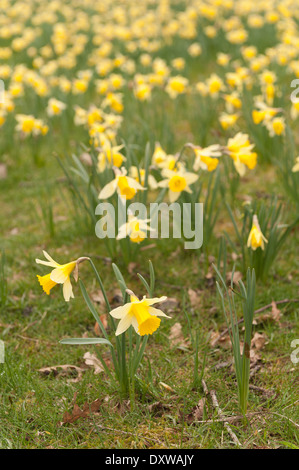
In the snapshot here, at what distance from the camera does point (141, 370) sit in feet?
7.10

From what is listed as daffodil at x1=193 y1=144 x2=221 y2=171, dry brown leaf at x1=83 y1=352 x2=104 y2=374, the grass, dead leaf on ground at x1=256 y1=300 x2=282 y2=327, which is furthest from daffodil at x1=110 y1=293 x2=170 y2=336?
daffodil at x1=193 y1=144 x2=221 y2=171

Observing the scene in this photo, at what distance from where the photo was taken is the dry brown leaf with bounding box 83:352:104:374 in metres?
2.21

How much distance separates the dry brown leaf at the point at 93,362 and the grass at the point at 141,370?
4 centimetres

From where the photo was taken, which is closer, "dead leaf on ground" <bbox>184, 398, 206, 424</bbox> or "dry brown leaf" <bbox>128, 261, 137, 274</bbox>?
"dead leaf on ground" <bbox>184, 398, 206, 424</bbox>

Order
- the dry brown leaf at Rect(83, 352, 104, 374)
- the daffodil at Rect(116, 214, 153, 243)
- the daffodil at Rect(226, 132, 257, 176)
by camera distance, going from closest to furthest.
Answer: the dry brown leaf at Rect(83, 352, 104, 374) → the daffodil at Rect(116, 214, 153, 243) → the daffodil at Rect(226, 132, 257, 176)

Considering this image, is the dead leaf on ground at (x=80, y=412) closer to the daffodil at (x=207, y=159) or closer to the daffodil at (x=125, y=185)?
the daffodil at (x=125, y=185)

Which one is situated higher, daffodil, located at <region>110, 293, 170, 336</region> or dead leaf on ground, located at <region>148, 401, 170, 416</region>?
daffodil, located at <region>110, 293, 170, 336</region>

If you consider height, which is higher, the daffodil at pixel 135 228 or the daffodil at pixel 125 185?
the daffodil at pixel 125 185

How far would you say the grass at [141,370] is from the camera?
187 centimetres

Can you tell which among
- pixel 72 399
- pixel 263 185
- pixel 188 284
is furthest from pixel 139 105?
pixel 72 399

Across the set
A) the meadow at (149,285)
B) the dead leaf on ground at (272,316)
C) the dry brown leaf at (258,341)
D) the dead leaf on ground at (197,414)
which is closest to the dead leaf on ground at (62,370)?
the meadow at (149,285)

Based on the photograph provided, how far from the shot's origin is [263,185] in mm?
3715

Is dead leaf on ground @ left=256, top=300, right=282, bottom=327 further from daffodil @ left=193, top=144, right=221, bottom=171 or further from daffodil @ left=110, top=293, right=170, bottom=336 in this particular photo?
daffodil @ left=110, top=293, right=170, bottom=336

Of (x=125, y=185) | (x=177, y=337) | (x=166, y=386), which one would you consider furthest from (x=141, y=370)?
(x=125, y=185)
